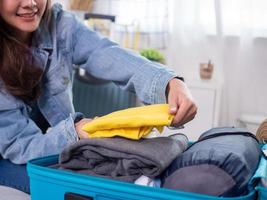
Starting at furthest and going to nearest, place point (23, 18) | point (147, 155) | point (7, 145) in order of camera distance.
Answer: point (23, 18) → point (7, 145) → point (147, 155)

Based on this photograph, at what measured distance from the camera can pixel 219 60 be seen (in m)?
1.96

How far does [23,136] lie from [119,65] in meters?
0.25

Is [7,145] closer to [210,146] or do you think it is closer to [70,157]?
[70,157]

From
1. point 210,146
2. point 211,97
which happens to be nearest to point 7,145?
point 210,146

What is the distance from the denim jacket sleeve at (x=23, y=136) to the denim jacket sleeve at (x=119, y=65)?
17 cm

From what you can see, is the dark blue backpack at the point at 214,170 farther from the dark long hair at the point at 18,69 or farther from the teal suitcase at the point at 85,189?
the dark long hair at the point at 18,69

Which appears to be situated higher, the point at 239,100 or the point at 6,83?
the point at 6,83

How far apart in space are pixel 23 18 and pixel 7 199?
0.43m

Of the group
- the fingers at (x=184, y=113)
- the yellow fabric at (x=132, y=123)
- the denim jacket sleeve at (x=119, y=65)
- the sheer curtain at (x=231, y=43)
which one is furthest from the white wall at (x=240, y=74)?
the yellow fabric at (x=132, y=123)

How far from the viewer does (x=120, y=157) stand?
18.5 inches

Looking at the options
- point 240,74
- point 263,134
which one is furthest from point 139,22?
point 263,134

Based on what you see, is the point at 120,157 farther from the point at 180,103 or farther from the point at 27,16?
the point at 27,16

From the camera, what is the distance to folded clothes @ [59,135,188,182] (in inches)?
17.8

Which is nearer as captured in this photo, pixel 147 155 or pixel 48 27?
pixel 147 155
